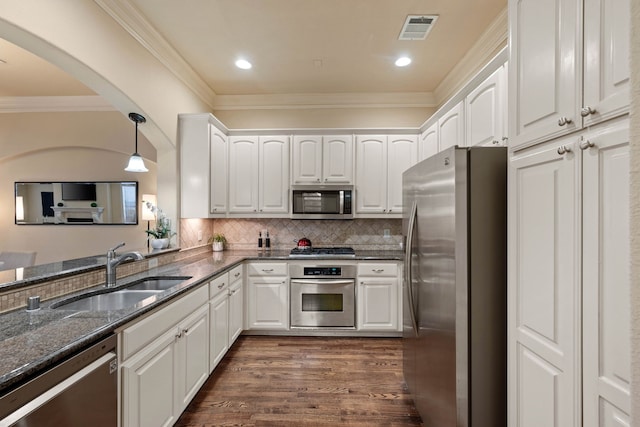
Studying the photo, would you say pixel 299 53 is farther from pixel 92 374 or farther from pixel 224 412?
pixel 224 412

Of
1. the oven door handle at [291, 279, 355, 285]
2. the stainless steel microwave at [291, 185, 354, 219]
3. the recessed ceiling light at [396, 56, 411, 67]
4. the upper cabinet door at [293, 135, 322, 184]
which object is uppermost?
the recessed ceiling light at [396, 56, 411, 67]

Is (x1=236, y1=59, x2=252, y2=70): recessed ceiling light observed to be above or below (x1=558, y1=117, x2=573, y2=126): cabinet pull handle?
above

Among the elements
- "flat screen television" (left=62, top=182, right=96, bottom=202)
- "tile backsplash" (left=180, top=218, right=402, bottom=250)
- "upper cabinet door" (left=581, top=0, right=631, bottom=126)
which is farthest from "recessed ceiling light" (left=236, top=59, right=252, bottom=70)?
"flat screen television" (left=62, top=182, right=96, bottom=202)

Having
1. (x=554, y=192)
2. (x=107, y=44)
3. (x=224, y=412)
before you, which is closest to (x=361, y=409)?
(x=224, y=412)

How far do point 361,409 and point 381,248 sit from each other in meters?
2.13

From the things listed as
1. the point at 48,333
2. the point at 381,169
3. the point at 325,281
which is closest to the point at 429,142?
the point at 381,169

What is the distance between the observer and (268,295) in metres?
3.43

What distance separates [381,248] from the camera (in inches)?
159

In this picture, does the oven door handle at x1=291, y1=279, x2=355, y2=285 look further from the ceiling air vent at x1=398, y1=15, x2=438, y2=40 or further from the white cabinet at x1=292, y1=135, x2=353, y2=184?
the ceiling air vent at x1=398, y1=15, x2=438, y2=40

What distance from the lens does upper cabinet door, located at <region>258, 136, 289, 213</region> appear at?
382cm

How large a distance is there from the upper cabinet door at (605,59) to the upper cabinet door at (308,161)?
298 centimetres

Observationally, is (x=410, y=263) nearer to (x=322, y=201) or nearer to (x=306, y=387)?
(x=306, y=387)

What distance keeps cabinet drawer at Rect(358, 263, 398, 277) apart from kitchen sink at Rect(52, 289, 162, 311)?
2.07m

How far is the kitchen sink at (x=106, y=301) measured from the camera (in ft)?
5.73
